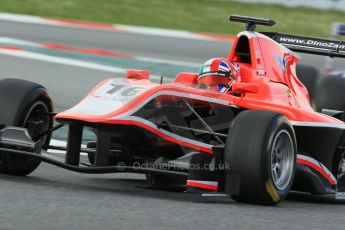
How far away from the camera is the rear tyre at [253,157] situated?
603 centimetres

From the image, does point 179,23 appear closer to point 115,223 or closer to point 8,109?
point 8,109

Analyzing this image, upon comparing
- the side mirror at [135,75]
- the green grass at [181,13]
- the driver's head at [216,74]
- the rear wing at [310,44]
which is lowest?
the side mirror at [135,75]

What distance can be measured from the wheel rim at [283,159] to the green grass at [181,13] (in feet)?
38.4

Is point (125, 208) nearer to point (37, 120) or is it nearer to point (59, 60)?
point (37, 120)

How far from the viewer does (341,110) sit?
29.0 feet

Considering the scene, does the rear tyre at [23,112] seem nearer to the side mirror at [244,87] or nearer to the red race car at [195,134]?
the red race car at [195,134]

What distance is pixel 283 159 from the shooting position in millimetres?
6488

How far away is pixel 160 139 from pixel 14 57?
291 inches

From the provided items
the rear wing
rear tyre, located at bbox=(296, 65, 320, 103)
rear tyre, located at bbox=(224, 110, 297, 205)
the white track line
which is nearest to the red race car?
rear tyre, located at bbox=(224, 110, 297, 205)

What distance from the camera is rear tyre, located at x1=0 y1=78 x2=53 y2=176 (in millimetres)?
6547

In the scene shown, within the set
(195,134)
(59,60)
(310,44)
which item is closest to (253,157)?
(195,134)

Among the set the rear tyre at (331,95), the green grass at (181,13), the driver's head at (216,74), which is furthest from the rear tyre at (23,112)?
the green grass at (181,13)

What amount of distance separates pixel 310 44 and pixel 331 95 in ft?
2.02

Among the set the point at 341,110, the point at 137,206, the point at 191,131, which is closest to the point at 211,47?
the point at 341,110
